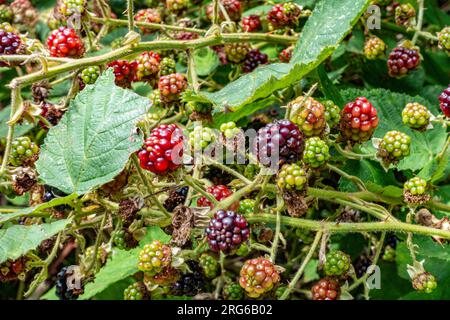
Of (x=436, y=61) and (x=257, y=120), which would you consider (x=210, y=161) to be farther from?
(x=436, y=61)

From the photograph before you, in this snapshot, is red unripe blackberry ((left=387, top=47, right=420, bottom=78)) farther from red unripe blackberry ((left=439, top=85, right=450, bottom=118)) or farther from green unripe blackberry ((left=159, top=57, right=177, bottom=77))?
green unripe blackberry ((left=159, top=57, right=177, bottom=77))

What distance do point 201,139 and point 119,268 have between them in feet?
2.95

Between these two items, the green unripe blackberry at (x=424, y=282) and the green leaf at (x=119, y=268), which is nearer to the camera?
the green unripe blackberry at (x=424, y=282)

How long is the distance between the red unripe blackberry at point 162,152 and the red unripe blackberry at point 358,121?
487 mm

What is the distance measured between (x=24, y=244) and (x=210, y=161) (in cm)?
53

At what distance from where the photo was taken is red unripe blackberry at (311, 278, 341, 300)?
1855 millimetres

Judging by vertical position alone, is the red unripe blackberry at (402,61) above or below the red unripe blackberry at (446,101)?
below

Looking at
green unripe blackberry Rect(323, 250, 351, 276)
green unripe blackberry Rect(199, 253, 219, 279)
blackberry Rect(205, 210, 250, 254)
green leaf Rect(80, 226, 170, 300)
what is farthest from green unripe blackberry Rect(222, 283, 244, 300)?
blackberry Rect(205, 210, 250, 254)

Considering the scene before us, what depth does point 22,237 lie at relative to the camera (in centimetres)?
167

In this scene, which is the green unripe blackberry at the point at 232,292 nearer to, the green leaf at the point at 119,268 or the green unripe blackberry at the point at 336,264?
the green leaf at the point at 119,268

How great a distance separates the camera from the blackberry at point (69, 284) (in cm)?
201

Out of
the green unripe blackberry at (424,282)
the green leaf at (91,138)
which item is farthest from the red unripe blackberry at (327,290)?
the green leaf at (91,138)

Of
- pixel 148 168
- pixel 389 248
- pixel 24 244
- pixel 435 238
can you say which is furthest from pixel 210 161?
pixel 389 248

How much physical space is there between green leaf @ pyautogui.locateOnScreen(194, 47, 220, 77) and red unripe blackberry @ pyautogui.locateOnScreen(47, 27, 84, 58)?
26.8 inches
